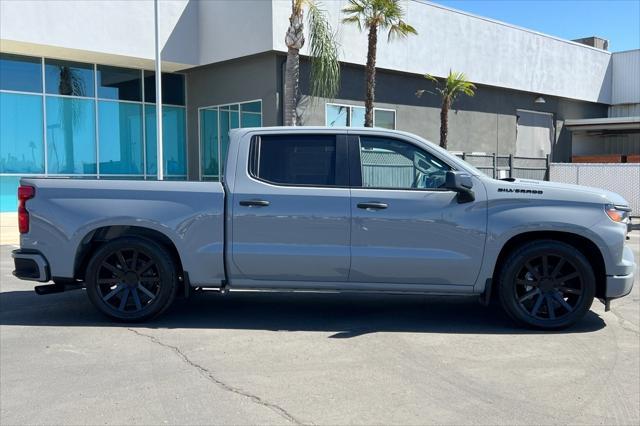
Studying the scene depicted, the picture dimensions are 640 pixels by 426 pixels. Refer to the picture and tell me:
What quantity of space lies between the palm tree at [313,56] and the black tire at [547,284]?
12.1 meters

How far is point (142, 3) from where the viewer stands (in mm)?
18688

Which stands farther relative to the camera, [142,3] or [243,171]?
[142,3]

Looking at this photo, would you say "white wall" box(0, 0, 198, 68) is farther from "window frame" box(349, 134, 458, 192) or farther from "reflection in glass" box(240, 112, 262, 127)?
"window frame" box(349, 134, 458, 192)

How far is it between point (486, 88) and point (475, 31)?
97.1 inches

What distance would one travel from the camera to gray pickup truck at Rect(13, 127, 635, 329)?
586 cm

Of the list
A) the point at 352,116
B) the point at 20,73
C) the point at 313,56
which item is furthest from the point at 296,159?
the point at 20,73

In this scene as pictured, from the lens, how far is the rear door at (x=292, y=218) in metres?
5.91

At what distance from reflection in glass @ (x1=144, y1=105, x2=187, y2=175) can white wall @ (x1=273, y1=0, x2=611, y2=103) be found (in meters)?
6.12

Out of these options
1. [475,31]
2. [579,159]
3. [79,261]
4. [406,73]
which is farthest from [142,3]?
[579,159]

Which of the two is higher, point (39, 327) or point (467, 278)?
point (467, 278)

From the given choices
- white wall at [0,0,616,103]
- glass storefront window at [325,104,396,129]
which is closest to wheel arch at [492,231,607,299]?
white wall at [0,0,616,103]

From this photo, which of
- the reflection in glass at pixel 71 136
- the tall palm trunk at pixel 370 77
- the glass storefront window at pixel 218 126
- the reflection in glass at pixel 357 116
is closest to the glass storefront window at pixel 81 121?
the reflection in glass at pixel 71 136

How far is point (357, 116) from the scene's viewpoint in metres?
20.2

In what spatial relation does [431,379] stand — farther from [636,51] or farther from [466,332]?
[636,51]
